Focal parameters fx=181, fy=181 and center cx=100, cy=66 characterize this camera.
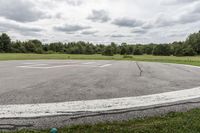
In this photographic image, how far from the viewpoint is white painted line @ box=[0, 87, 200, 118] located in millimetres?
3699

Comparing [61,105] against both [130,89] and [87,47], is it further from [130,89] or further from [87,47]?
[87,47]

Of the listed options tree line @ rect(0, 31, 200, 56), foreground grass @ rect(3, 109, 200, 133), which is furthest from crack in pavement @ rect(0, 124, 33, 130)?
tree line @ rect(0, 31, 200, 56)

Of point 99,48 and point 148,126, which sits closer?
point 148,126

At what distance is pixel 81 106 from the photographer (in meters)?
4.14

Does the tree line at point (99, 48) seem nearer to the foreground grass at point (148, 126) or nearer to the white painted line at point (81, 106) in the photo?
the white painted line at point (81, 106)

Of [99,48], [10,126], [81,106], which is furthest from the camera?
[99,48]

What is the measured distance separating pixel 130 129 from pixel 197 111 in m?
1.77

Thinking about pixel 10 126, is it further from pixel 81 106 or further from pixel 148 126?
pixel 148 126

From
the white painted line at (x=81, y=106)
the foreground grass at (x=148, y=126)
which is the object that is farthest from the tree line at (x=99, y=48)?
the foreground grass at (x=148, y=126)

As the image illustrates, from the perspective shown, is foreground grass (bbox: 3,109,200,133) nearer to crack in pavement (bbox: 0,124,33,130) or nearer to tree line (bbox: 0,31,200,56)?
crack in pavement (bbox: 0,124,33,130)

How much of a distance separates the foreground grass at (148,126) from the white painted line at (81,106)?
0.81 meters

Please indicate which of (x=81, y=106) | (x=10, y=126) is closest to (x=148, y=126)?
(x=81, y=106)

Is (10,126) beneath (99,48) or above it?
beneath

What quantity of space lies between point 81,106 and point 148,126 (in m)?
1.65
